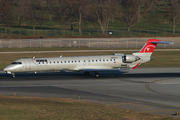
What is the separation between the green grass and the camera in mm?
17922

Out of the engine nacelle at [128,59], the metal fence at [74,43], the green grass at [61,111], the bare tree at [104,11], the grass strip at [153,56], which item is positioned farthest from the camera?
the bare tree at [104,11]

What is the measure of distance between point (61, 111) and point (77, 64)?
18.0 metres

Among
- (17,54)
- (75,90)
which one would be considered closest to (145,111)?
(75,90)

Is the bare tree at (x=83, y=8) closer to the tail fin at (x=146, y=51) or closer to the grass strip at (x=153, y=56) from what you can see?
the grass strip at (x=153, y=56)

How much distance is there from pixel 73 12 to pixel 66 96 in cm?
8288

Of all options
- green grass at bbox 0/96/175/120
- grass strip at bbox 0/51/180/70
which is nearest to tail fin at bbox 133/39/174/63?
grass strip at bbox 0/51/180/70

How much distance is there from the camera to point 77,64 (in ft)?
121

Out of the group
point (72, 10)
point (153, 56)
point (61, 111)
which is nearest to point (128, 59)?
point (61, 111)

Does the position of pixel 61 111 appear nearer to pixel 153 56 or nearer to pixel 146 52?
pixel 146 52

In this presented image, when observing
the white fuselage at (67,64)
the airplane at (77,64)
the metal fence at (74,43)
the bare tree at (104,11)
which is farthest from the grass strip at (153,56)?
the bare tree at (104,11)

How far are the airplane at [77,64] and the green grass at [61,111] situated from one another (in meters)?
13.2

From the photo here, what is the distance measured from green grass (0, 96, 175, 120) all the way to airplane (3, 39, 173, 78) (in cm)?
1324

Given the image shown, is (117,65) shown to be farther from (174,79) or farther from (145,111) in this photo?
(145,111)

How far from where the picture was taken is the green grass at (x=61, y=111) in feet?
58.8
